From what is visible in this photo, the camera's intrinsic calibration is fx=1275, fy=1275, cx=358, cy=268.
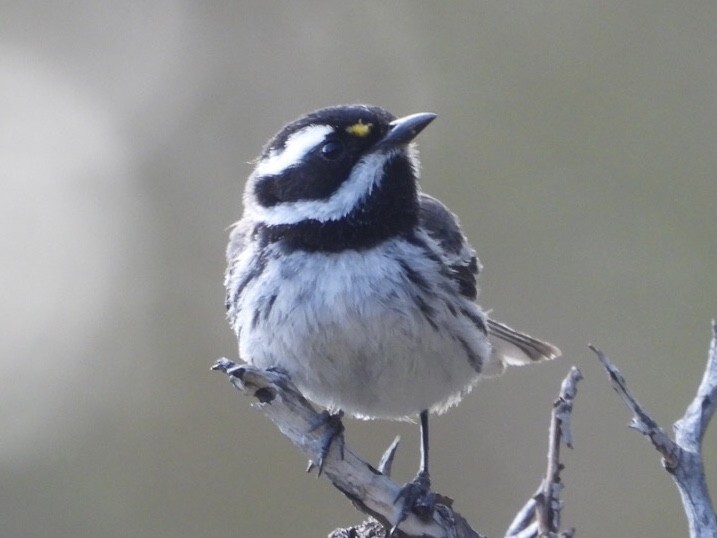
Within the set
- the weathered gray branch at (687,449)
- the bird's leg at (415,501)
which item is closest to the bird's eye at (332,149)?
the bird's leg at (415,501)

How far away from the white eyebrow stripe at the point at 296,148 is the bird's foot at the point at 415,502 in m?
1.30

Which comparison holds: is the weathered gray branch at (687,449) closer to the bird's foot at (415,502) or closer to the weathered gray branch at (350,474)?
the weathered gray branch at (350,474)

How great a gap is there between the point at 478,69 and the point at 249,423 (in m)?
2.94

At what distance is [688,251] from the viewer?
821 cm

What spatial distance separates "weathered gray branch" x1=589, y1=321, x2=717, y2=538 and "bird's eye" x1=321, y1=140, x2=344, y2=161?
1.56 meters

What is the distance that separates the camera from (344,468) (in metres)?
4.33

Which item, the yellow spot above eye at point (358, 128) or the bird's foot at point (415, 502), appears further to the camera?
the yellow spot above eye at point (358, 128)

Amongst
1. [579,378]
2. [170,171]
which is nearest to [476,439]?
[170,171]

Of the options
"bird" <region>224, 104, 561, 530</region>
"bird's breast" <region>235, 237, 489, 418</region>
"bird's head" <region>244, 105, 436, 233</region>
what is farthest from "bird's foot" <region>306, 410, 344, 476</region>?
"bird's head" <region>244, 105, 436, 233</region>

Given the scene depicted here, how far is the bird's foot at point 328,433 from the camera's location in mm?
4332

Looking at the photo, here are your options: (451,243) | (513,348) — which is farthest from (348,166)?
(513,348)

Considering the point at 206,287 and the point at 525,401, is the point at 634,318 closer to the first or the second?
the point at 525,401

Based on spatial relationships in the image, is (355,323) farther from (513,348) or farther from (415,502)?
(513,348)

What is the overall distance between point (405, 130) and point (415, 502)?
1.36m
